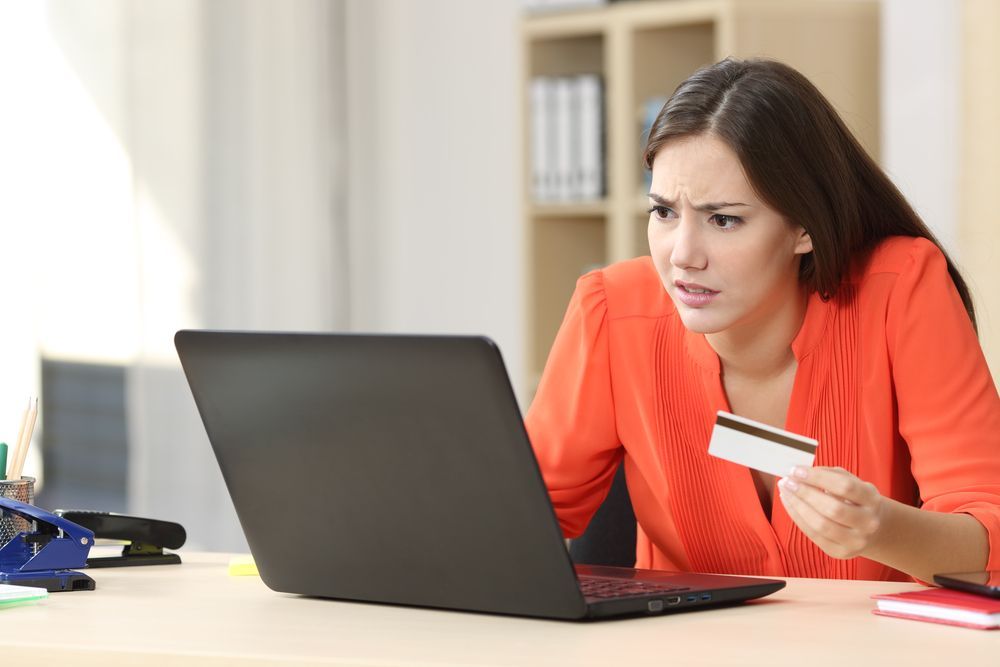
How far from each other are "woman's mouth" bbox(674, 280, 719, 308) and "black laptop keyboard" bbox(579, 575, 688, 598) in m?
0.38

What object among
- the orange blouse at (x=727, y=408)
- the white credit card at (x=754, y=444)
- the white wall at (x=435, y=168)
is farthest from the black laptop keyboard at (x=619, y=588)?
the white wall at (x=435, y=168)

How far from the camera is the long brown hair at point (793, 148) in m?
1.49

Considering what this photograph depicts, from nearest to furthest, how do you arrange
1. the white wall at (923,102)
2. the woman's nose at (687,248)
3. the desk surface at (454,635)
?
the desk surface at (454,635) < the woman's nose at (687,248) < the white wall at (923,102)

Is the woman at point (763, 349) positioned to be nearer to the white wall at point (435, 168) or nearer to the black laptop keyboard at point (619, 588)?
the black laptop keyboard at point (619, 588)

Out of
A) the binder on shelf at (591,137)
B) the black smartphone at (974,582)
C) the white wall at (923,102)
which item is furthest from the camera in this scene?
the binder on shelf at (591,137)

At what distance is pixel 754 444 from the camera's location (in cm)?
115

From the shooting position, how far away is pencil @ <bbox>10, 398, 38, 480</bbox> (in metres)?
1.43

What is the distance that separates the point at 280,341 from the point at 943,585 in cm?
59

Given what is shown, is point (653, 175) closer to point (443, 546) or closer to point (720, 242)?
point (720, 242)

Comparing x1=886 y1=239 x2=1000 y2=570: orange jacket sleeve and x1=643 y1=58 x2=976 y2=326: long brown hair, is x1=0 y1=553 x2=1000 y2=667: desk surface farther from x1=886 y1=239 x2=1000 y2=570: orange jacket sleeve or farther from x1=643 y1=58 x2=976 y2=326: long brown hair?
x1=643 y1=58 x2=976 y2=326: long brown hair

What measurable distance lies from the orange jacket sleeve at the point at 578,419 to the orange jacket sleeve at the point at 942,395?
348 millimetres

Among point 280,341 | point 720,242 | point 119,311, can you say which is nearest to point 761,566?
point 720,242

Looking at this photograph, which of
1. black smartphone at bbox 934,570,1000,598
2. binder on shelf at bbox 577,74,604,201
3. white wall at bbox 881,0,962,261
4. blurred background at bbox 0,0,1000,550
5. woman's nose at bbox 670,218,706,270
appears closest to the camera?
black smartphone at bbox 934,570,1000,598

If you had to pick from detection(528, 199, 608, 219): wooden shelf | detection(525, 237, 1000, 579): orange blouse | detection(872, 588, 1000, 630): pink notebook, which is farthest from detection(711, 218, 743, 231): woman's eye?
detection(528, 199, 608, 219): wooden shelf
